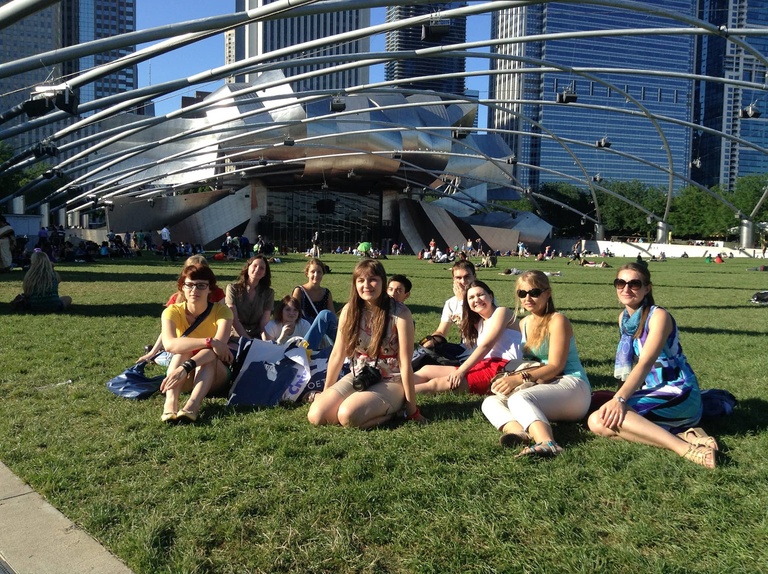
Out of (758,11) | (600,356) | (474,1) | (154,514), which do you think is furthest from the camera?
(758,11)

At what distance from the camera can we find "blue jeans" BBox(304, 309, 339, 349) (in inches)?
276

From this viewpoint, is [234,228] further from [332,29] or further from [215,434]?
[332,29]

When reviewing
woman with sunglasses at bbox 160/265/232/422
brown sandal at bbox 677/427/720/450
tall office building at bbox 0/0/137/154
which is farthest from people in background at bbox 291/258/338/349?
tall office building at bbox 0/0/137/154

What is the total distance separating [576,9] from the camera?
27766 millimetres

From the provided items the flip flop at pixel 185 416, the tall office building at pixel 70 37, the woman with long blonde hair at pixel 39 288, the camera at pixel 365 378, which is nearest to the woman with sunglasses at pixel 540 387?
the camera at pixel 365 378

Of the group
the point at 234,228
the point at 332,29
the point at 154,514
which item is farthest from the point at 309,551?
the point at 332,29

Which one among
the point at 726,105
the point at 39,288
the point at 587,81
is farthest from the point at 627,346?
the point at 726,105

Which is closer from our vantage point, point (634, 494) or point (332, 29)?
point (634, 494)

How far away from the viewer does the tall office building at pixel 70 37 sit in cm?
10656

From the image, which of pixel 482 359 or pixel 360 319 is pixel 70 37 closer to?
pixel 482 359

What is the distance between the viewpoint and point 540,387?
4785 mm

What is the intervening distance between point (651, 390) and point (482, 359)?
64.8 inches

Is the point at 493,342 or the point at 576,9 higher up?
the point at 576,9

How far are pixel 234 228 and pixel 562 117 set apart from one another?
29648 mm
